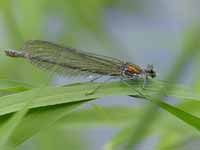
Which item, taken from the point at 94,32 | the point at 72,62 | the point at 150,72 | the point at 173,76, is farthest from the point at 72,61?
the point at 173,76

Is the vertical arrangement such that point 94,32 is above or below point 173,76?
below

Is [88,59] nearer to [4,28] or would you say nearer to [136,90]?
[136,90]

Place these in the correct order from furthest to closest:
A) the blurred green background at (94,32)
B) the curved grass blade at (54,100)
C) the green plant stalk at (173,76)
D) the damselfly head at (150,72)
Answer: the blurred green background at (94,32)
the damselfly head at (150,72)
the curved grass blade at (54,100)
the green plant stalk at (173,76)

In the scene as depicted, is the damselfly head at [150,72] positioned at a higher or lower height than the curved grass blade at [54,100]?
lower

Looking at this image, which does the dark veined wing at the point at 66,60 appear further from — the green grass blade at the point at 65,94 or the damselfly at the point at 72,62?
the green grass blade at the point at 65,94

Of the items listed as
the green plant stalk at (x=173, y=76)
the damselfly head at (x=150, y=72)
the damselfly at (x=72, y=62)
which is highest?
the green plant stalk at (x=173, y=76)

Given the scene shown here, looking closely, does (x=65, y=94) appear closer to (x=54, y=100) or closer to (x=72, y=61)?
(x=54, y=100)

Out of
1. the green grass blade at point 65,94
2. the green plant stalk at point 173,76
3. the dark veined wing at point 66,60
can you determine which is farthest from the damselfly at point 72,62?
the green plant stalk at point 173,76

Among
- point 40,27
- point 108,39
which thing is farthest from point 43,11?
point 108,39
